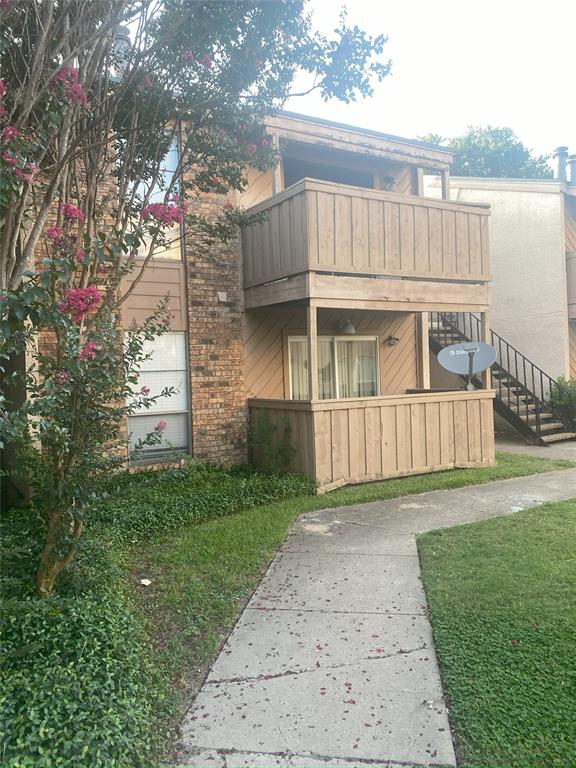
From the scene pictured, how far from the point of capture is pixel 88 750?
7.66 ft

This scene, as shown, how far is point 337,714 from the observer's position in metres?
2.82

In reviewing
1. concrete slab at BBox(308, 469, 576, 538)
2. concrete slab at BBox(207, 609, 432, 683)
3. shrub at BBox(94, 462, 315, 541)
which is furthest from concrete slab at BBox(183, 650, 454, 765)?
concrete slab at BBox(308, 469, 576, 538)

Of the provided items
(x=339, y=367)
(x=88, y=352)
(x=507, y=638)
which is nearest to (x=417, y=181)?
(x=339, y=367)

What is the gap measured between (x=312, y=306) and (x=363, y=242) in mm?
1368

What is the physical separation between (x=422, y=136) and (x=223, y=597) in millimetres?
34137

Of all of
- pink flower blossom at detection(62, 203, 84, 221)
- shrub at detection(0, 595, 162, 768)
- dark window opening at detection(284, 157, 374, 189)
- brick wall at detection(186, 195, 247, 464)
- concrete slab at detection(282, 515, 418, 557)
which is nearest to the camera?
shrub at detection(0, 595, 162, 768)

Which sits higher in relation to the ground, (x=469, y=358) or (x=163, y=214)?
(x=163, y=214)

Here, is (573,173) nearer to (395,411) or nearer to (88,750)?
(395,411)

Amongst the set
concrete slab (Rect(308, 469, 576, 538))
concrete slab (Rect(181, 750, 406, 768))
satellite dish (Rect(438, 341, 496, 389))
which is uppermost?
satellite dish (Rect(438, 341, 496, 389))

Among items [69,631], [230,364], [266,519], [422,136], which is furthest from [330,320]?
[422,136]

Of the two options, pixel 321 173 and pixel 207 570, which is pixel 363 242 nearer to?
pixel 321 173

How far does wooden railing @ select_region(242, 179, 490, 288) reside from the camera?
7.89m

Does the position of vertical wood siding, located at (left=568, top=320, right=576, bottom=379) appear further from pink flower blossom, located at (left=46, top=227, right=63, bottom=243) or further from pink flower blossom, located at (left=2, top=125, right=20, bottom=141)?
pink flower blossom, located at (left=2, top=125, right=20, bottom=141)

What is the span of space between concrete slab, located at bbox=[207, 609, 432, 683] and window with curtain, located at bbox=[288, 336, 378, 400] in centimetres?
645
